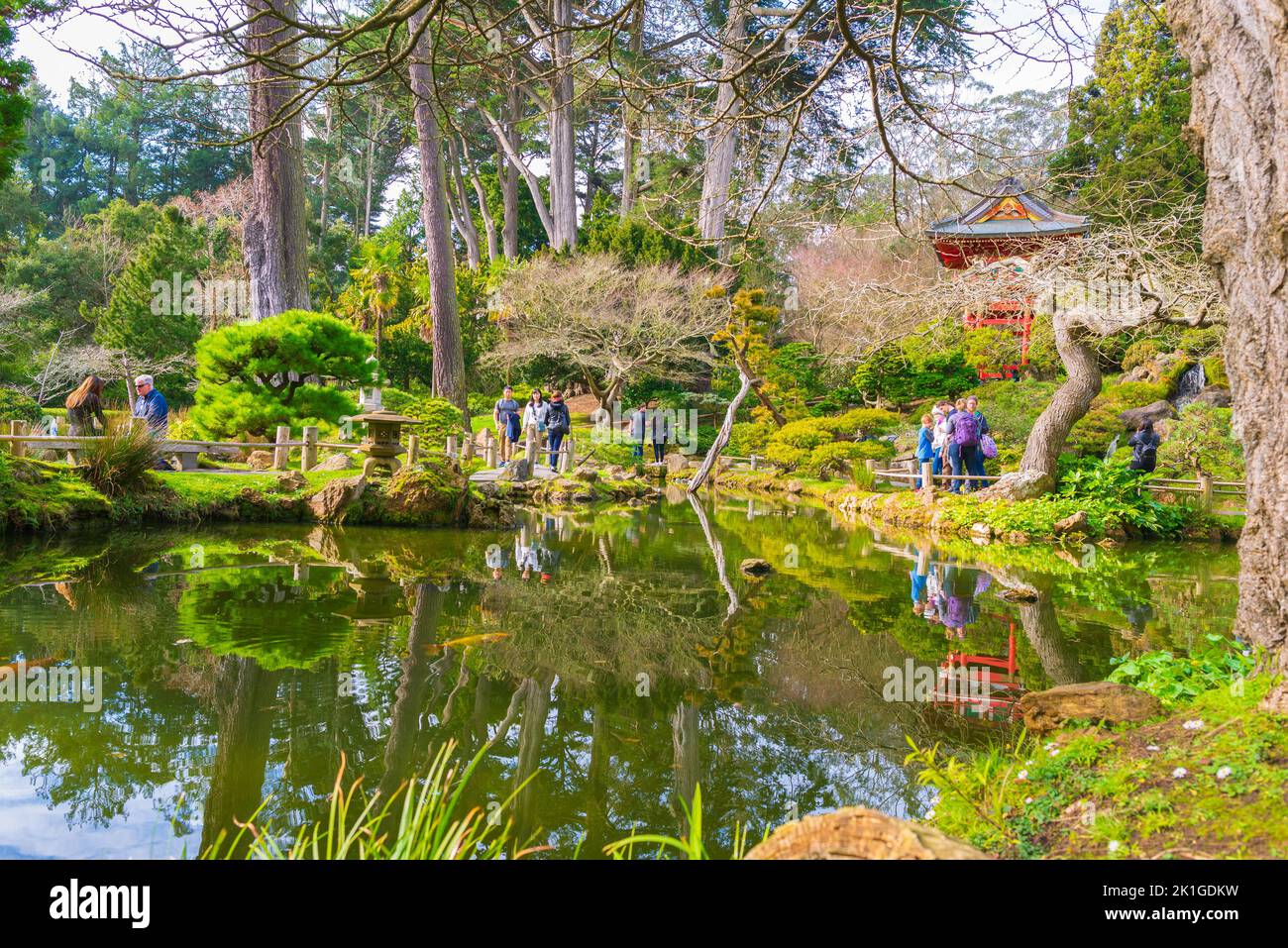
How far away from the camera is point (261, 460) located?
37.7 ft

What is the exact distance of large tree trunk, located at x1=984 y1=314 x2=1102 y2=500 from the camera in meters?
11.2

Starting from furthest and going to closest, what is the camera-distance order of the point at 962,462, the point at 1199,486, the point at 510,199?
the point at 510,199 → the point at 962,462 → the point at 1199,486

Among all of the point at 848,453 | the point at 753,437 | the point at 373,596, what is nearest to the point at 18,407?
the point at 373,596

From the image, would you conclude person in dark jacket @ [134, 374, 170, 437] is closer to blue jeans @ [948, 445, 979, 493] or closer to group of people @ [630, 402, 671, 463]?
group of people @ [630, 402, 671, 463]

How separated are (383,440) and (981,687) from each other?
8186 millimetres

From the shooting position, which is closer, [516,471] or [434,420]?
[516,471]

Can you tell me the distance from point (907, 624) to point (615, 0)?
12.0 meters

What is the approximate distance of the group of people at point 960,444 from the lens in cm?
1202

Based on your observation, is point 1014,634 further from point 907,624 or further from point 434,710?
point 434,710

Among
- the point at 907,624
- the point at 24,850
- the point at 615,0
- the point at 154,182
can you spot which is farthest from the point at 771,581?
the point at 154,182

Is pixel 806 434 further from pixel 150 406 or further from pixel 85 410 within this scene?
pixel 85 410
